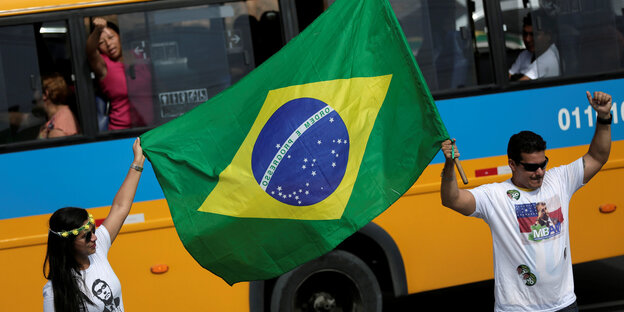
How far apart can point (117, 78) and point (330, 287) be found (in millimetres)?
2493

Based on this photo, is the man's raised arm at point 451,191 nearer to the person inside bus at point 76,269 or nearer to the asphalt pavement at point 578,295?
the person inside bus at point 76,269

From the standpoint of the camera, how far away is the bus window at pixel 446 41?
6.52 meters

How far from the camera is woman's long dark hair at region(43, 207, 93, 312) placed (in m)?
3.58

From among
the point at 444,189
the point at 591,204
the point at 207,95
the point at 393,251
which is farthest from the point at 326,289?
the point at 444,189

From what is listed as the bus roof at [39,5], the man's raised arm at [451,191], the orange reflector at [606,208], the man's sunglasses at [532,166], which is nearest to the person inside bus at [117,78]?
the bus roof at [39,5]

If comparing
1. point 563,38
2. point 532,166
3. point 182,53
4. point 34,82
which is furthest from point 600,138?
point 34,82

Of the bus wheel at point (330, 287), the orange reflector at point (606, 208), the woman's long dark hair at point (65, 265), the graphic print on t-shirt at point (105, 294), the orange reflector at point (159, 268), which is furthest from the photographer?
the orange reflector at point (606, 208)

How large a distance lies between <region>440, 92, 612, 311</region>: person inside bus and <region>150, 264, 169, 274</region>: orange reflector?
2.89m

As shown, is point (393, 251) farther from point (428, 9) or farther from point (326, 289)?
point (428, 9)

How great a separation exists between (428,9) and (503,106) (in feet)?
3.39

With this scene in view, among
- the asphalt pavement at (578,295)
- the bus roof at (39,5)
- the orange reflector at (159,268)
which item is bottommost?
the asphalt pavement at (578,295)

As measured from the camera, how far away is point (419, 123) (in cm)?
425

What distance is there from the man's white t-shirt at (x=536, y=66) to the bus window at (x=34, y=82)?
12.1ft

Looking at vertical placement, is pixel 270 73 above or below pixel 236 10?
below
